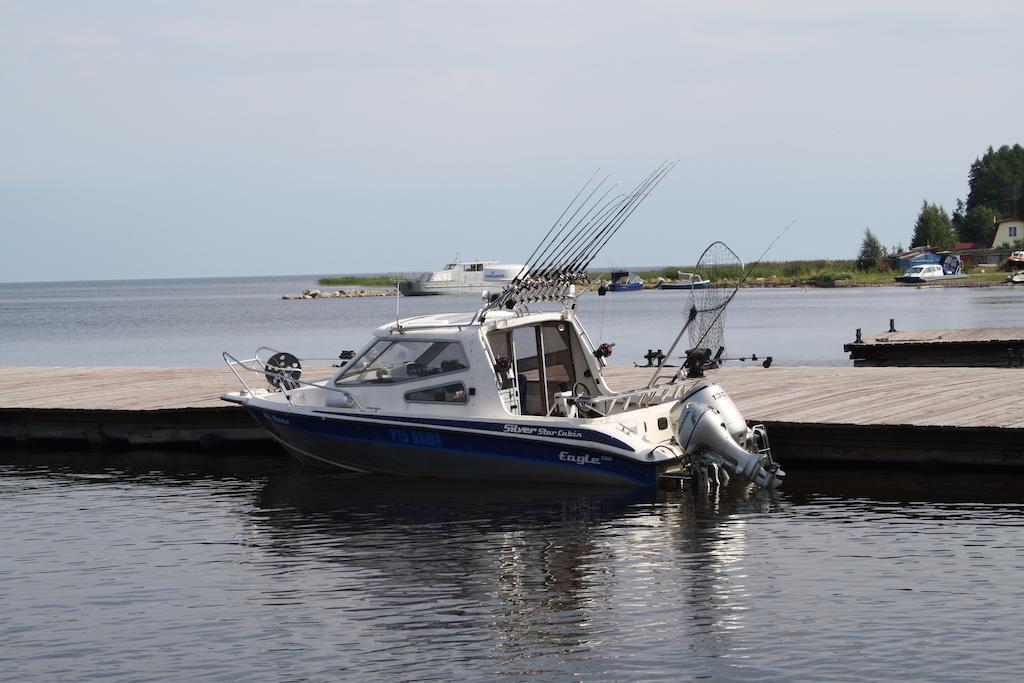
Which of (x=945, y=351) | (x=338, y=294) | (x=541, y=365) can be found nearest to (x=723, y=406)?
(x=541, y=365)

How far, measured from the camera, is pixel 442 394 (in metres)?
17.6

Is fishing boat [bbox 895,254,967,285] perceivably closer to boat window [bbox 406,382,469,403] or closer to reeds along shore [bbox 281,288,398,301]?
reeds along shore [bbox 281,288,398,301]

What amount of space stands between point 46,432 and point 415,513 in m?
9.36

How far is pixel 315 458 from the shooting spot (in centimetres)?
1936

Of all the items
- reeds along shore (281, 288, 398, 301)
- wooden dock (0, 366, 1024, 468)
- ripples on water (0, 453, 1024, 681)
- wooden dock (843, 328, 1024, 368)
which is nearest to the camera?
ripples on water (0, 453, 1024, 681)

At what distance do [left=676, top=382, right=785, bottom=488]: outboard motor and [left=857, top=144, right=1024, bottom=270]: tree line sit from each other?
4849 inches

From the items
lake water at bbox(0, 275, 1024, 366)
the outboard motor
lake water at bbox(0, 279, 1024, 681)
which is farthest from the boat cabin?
lake water at bbox(0, 275, 1024, 366)

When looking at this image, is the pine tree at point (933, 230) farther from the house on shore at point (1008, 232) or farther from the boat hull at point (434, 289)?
the boat hull at point (434, 289)

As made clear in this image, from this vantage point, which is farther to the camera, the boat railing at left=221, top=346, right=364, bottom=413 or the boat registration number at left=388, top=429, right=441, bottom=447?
the boat railing at left=221, top=346, right=364, bottom=413

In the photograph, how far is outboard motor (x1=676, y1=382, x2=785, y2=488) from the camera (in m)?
16.3

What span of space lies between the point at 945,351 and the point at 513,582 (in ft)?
74.1

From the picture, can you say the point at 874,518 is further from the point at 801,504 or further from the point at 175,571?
the point at 175,571

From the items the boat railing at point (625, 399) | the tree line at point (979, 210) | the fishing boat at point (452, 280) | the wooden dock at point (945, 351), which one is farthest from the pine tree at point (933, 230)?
the boat railing at point (625, 399)

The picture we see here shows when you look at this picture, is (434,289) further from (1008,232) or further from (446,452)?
(446,452)
